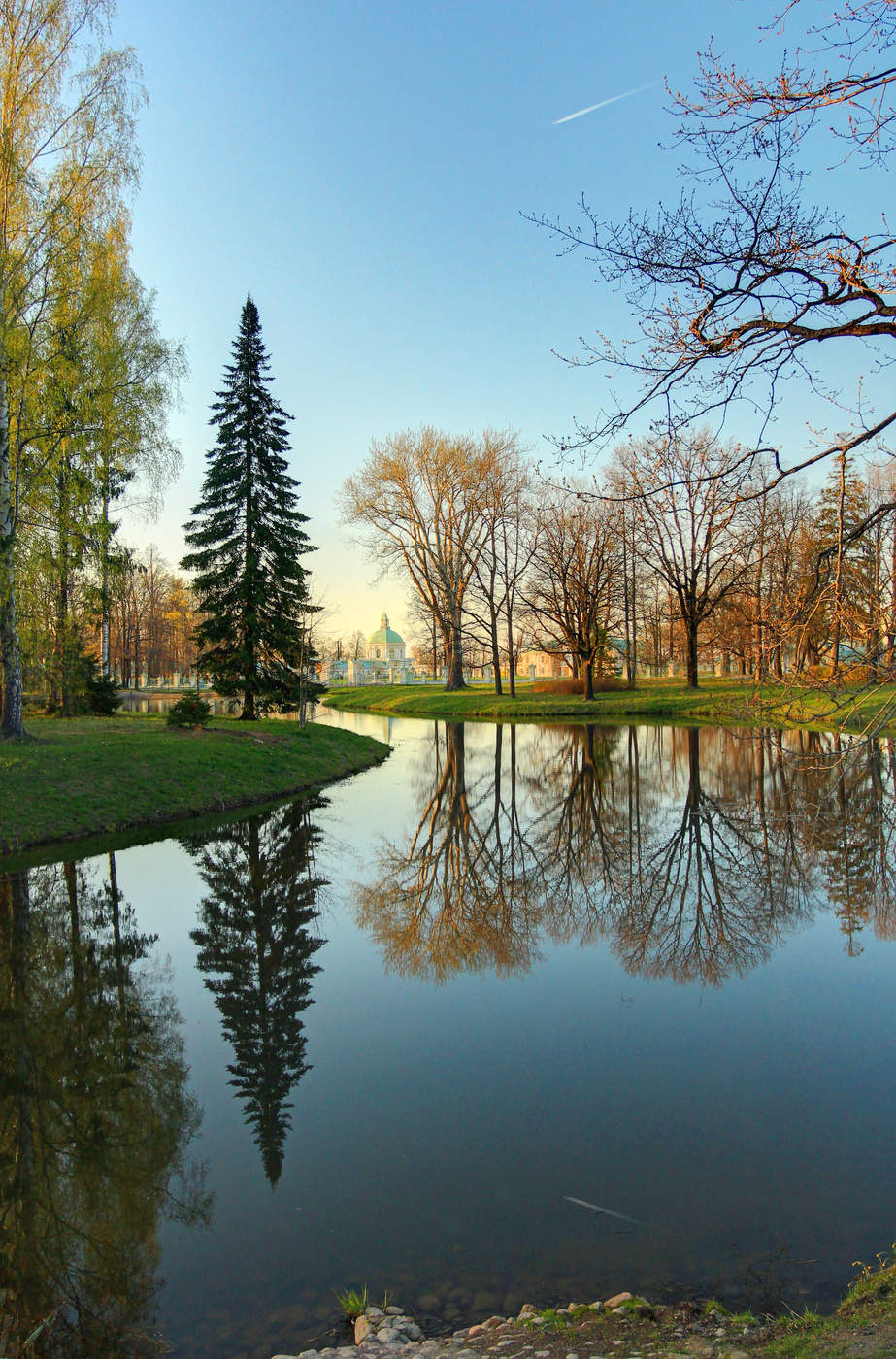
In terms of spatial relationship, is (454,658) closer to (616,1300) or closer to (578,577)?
(578,577)

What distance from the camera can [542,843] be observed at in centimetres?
1222

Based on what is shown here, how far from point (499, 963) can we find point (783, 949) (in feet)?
8.88

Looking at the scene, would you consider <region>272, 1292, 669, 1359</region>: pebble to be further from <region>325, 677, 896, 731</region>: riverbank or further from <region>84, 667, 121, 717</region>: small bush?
<region>84, 667, 121, 717</region>: small bush

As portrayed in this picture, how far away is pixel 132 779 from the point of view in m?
14.7

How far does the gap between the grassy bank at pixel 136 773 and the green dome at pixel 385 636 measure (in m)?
113

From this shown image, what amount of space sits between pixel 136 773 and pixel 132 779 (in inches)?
11.5

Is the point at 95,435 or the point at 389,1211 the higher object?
the point at 95,435

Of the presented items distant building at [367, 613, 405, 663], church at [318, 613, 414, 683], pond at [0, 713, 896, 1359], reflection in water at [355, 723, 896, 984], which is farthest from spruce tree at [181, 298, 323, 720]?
distant building at [367, 613, 405, 663]

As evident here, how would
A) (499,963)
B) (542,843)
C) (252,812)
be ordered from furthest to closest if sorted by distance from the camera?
1. (252,812)
2. (542,843)
3. (499,963)

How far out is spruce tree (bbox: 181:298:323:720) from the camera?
85.7ft

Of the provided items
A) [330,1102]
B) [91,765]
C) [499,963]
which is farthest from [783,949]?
[91,765]

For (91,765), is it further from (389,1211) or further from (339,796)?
(389,1211)

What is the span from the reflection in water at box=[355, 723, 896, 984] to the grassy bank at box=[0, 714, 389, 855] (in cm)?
376

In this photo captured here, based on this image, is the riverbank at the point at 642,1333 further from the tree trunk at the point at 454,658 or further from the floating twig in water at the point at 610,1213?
the tree trunk at the point at 454,658
